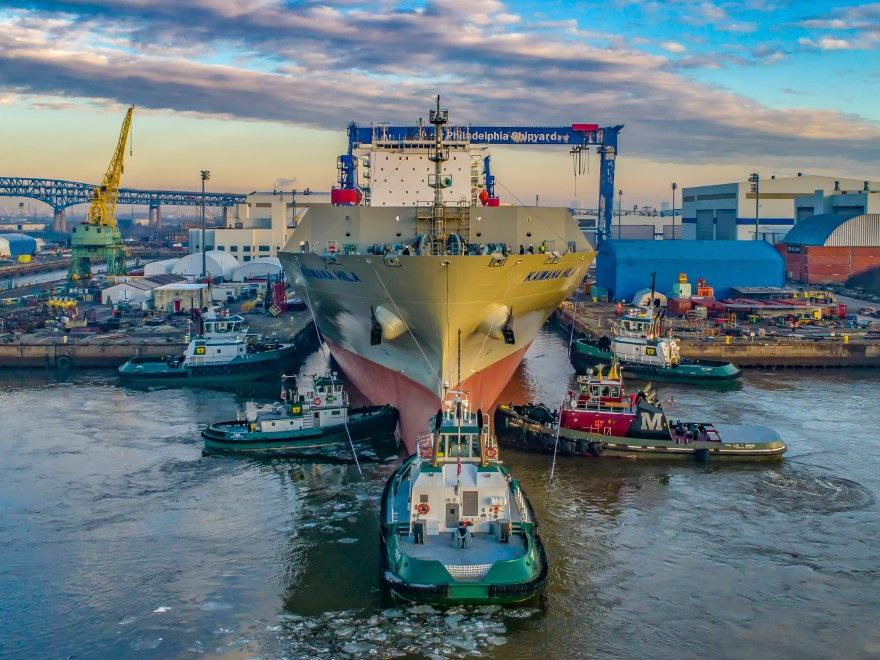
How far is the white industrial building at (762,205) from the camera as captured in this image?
81.1 m

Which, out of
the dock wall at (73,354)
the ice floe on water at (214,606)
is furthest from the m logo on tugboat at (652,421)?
the dock wall at (73,354)

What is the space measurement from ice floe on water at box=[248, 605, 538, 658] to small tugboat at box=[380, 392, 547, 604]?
0.29m

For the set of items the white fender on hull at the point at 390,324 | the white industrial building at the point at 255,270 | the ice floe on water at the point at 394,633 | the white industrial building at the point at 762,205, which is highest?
the white industrial building at the point at 762,205

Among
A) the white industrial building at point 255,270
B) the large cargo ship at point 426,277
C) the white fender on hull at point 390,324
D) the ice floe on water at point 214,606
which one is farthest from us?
the white industrial building at point 255,270

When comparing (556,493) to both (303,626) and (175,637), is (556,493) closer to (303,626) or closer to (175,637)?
(303,626)

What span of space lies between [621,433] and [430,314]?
702cm

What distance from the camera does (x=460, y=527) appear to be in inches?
679

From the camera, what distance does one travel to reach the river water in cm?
1582

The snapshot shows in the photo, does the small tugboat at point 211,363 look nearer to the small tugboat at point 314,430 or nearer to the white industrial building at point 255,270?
the small tugboat at point 314,430

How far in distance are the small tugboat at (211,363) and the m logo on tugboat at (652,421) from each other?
60.0ft

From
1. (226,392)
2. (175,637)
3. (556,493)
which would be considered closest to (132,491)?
(175,637)

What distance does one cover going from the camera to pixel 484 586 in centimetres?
1617

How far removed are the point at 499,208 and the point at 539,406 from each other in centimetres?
706

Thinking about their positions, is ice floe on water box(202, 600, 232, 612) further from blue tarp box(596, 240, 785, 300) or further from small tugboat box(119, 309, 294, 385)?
blue tarp box(596, 240, 785, 300)
